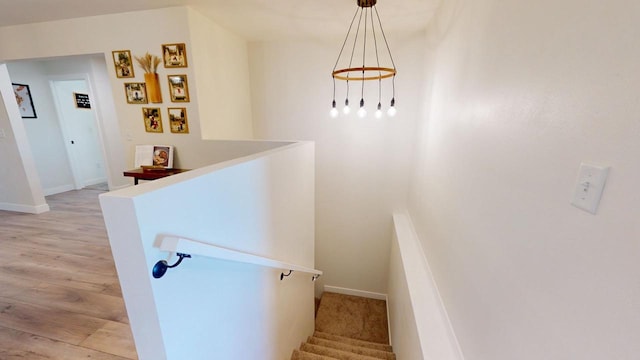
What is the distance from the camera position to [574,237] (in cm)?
60

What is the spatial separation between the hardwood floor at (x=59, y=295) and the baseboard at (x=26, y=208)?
358 millimetres

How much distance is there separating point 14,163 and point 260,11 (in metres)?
4.31

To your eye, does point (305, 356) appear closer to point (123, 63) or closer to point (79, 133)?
point (123, 63)

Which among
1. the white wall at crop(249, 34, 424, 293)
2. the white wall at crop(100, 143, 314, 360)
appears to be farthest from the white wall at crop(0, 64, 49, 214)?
the white wall at crop(100, 143, 314, 360)

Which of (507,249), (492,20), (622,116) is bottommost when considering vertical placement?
(507,249)

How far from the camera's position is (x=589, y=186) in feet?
1.85

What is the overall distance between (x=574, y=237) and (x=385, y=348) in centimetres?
306

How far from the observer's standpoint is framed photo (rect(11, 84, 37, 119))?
166 inches

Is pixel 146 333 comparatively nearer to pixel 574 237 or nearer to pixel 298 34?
pixel 574 237

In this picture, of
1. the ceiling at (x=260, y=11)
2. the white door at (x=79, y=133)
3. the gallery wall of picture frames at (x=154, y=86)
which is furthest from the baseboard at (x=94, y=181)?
the gallery wall of picture frames at (x=154, y=86)

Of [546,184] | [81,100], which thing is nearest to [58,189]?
[81,100]

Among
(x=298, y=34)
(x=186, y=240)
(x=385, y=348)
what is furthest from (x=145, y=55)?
(x=385, y=348)

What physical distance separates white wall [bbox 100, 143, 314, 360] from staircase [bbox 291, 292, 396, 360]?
935mm

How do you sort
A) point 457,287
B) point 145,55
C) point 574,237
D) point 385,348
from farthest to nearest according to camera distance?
point 385,348, point 145,55, point 457,287, point 574,237
